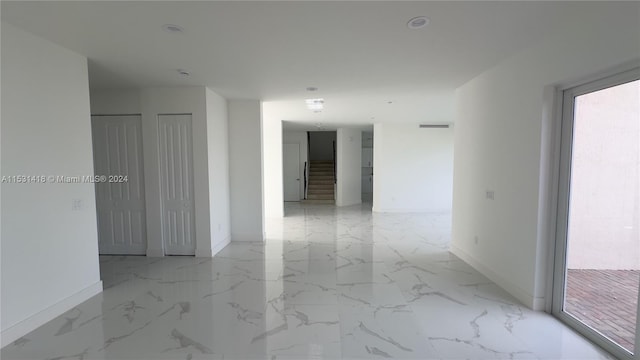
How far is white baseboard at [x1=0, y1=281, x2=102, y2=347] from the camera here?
8.03 feet

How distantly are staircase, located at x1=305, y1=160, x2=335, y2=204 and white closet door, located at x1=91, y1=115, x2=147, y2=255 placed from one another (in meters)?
6.48

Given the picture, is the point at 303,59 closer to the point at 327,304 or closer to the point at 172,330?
the point at 327,304

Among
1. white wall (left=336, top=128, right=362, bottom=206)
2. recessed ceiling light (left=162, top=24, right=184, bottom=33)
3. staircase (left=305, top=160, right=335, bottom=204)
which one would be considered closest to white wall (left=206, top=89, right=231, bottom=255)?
recessed ceiling light (left=162, top=24, right=184, bottom=33)

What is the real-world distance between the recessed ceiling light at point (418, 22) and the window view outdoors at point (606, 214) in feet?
5.21

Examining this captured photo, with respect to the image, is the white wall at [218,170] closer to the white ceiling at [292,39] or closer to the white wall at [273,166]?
the white ceiling at [292,39]

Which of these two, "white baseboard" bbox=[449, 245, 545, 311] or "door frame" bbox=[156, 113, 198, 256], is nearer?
"white baseboard" bbox=[449, 245, 545, 311]

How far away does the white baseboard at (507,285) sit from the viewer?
2988mm

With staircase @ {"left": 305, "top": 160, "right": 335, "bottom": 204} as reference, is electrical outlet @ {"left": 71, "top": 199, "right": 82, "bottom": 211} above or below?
above

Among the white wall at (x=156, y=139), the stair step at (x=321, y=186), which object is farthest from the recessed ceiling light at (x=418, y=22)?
the stair step at (x=321, y=186)

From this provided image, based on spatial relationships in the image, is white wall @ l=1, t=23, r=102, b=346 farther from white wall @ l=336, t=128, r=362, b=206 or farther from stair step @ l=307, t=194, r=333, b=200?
stair step @ l=307, t=194, r=333, b=200

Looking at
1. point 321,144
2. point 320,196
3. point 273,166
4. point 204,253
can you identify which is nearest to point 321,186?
point 320,196

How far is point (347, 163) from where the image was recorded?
32.2ft

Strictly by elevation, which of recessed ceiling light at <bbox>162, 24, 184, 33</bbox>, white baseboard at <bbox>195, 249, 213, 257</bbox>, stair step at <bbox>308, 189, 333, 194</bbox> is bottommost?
white baseboard at <bbox>195, 249, 213, 257</bbox>

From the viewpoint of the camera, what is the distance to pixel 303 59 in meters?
3.27
